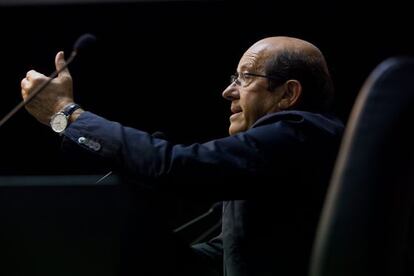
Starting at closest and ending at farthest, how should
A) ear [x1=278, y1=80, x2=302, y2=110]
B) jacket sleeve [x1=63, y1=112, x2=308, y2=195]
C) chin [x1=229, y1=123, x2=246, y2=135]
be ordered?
jacket sleeve [x1=63, y1=112, x2=308, y2=195] → ear [x1=278, y1=80, x2=302, y2=110] → chin [x1=229, y1=123, x2=246, y2=135]

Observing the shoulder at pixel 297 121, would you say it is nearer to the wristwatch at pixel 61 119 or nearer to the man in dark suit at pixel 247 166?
the man in dark suit at pixel 247 166

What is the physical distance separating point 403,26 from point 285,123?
5.43ft

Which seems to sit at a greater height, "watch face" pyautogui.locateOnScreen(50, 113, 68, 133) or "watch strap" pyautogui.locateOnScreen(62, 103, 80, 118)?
"watch strap" pyautogui.locateOnScreen(62, 103, 80, 118)

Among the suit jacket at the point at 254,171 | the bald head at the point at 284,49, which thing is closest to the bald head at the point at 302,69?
the bald head at the point at 284,49

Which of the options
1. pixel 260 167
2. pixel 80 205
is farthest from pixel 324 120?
pixel 80 205

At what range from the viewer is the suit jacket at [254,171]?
3.92 ft

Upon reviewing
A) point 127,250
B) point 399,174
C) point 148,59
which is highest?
point 148,59

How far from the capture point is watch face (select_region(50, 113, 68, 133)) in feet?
4.17

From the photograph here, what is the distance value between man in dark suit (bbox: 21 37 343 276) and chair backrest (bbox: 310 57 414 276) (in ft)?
1.33

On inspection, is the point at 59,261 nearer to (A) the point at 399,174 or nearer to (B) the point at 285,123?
(A) the point at 399,174

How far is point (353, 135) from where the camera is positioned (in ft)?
2.69

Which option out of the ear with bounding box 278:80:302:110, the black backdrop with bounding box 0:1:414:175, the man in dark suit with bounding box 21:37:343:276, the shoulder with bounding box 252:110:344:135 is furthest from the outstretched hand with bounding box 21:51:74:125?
the black backdrop with bounding box 0:1:414:175

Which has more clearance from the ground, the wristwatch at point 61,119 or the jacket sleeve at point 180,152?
the wristwatch at point 61,119

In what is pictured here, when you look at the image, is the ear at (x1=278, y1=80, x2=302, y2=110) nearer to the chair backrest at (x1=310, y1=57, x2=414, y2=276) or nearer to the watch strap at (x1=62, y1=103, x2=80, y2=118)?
the watch strap at (x1=62, y1=103, x2=80, y2=118)
